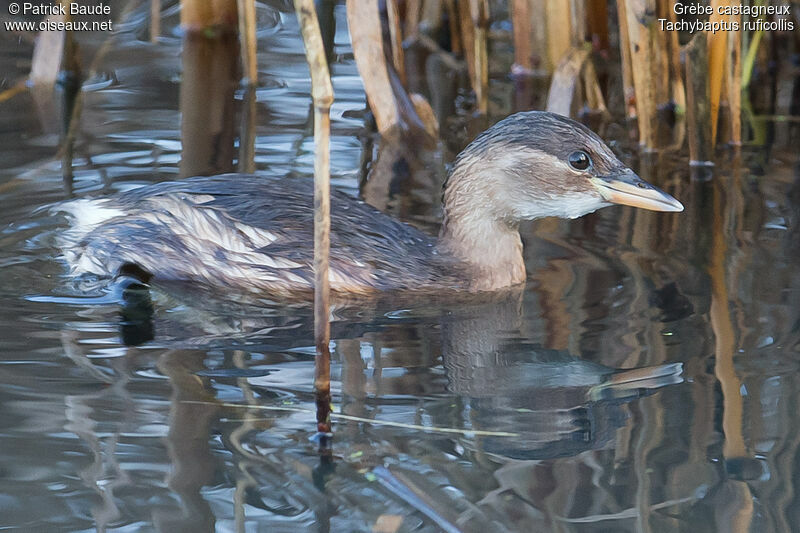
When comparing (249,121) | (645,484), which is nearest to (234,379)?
(645,484)

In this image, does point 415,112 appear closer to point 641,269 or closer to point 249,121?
point 249,121

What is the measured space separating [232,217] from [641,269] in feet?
5.37

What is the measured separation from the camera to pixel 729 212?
18.5 ft

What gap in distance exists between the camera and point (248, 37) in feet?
23.2

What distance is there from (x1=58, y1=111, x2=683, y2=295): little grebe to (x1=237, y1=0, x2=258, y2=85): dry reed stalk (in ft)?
7.28

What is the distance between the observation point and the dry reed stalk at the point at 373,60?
609 centimetres

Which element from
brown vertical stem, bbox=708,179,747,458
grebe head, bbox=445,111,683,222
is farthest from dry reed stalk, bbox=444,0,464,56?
grebe head, bbox=445,111,683,222

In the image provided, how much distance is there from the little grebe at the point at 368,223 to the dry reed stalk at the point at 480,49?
208cm

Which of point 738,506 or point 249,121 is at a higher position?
point 249,121

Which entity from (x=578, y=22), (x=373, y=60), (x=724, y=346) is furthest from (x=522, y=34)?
(x=724, y=346)

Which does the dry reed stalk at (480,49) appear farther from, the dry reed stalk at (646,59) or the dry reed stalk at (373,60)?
the dry reed stalk at (646,59)

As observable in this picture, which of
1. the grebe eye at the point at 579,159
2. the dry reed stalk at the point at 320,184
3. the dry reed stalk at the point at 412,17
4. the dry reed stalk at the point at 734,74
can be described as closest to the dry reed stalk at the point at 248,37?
the dry reed stalk at the point at 412,17

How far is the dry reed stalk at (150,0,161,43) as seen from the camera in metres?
8.12

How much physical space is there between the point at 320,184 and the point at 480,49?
396cm
